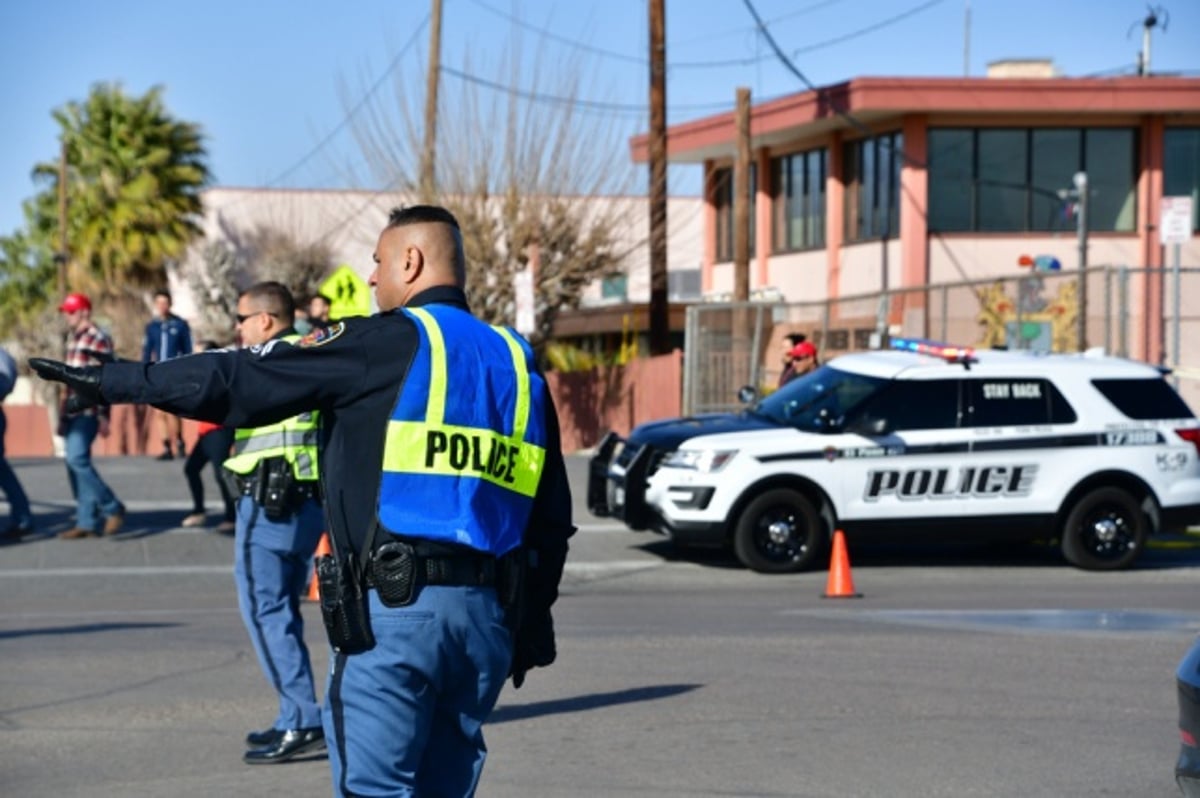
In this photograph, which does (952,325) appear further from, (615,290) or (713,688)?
(615,290)

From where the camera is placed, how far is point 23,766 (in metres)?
7.26

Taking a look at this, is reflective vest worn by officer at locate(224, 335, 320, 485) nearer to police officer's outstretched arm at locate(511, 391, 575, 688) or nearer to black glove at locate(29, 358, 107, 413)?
police officer's outstretched arm at locate(511, 391, 575, 688)

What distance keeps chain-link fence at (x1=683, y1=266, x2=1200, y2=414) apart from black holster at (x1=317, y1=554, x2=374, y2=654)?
54.6 feet

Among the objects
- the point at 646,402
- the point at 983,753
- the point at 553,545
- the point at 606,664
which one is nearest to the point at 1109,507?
the point at 606,664

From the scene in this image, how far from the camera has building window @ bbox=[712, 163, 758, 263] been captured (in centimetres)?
3731

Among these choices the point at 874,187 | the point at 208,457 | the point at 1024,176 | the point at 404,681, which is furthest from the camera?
the point at 874,187

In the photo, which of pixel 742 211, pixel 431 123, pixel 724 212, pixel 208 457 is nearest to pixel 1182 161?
pixel 742 211

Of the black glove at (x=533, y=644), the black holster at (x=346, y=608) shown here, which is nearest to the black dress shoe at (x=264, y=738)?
the black glove at (x=533, y=644)

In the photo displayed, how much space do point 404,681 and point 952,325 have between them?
62.8 feet

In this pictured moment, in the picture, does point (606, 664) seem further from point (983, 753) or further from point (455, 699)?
point (455, 699)

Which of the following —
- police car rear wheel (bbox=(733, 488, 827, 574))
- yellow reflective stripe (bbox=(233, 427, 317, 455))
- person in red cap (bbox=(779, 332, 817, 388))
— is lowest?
police car rear wheel (bbox=(733, 488, 827, 574))

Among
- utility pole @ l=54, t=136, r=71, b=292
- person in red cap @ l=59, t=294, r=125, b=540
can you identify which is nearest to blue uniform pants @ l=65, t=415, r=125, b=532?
person in red cap @ l=59, t=294, r=125, b=540

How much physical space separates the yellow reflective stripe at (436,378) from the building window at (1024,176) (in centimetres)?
2801

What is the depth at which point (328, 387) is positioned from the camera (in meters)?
4.17
